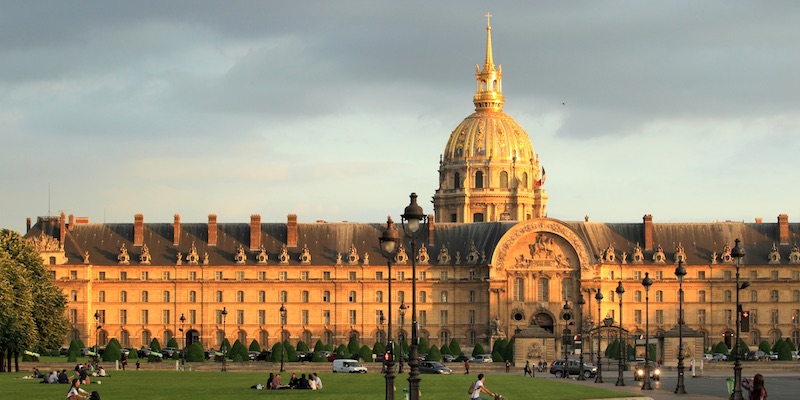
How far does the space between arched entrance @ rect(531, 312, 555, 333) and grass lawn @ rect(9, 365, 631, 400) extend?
2441 inches

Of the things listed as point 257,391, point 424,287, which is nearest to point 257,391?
point 257,391

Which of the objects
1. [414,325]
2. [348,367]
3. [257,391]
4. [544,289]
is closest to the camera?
[414,325]

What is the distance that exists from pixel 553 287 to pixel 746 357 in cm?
3131

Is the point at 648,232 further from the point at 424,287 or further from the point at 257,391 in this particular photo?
the point at 257,391

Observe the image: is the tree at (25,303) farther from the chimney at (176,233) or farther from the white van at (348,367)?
the chimney at (176,233)

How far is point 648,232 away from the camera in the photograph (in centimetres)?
16125

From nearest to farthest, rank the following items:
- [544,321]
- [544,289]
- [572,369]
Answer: [572,369], [544,321], [544,289]

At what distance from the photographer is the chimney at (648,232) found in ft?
529

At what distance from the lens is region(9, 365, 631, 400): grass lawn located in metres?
73.1

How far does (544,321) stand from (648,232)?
39.7 feet

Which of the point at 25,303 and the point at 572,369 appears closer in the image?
the point at 25,303

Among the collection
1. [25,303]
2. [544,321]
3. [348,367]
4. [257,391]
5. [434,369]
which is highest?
[25,303]

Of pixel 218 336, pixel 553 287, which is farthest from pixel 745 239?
pixel 218 336

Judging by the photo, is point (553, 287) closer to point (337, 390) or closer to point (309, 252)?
point (309, 252)
